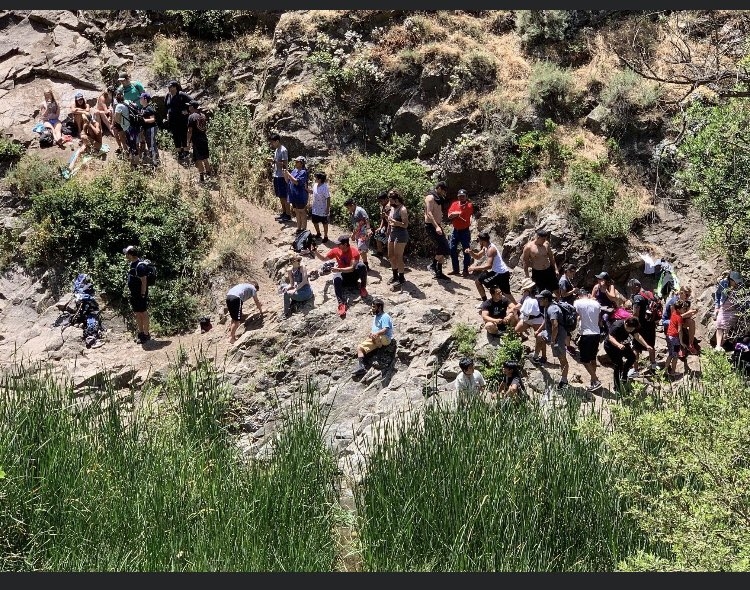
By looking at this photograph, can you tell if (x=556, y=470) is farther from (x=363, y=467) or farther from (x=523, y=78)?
(x=523, y=78)

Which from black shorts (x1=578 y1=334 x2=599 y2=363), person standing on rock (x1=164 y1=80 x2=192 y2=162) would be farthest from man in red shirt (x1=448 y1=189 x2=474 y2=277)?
person standing on rock (x1=164 y1=80 x2=192 y2=162)

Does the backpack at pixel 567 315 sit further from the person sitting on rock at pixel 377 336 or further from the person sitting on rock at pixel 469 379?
the person sitting on rock at pixel 377 336

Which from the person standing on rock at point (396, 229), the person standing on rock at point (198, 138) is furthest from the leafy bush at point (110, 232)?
the person standing on rock at point (396, 229)

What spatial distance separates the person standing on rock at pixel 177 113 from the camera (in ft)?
57.9

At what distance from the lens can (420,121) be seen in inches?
728

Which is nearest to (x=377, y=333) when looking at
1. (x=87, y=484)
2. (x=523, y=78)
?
(x=87, y=484)

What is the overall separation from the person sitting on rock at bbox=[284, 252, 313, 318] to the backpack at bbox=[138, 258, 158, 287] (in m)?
2.08

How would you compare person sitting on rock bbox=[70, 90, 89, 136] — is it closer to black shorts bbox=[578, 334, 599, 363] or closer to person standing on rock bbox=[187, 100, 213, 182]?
person standing on rock bbox=[187, 100, 213, 182]

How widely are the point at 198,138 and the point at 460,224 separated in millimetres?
5211

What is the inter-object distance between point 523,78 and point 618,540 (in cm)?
1093

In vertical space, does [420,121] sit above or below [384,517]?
above

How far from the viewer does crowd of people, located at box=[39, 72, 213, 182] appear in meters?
17.6

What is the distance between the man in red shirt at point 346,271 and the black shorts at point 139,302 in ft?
9.62

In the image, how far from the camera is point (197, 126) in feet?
56.6
